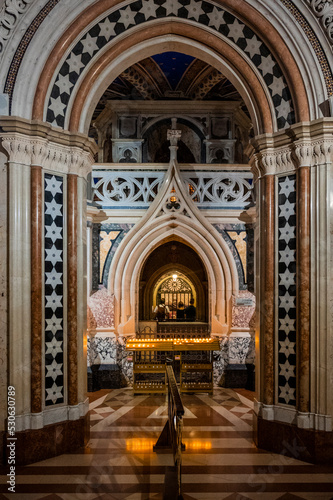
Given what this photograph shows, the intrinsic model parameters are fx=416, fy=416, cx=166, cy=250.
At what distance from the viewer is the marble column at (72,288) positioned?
17.0 ft

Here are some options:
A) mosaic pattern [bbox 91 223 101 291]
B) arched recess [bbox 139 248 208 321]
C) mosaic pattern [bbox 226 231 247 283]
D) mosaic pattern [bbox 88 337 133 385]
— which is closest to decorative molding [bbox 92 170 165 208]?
mosaic pattern [bbox 91 223 101 291]

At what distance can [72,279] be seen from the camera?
5223 mm

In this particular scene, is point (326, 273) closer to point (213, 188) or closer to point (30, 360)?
point (30, 360)

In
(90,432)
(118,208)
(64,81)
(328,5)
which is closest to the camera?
(328,5)

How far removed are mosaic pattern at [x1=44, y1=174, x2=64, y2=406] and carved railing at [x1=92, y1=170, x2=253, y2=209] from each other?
3.40m

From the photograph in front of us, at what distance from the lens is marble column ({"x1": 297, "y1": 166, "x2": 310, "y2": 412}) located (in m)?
4.89

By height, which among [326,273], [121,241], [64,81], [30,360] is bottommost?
[30,360]

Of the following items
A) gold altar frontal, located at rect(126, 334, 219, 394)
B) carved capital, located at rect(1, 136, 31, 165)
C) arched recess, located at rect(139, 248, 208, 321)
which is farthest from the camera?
arched recess, located at rect(139, 248, 208, 321)

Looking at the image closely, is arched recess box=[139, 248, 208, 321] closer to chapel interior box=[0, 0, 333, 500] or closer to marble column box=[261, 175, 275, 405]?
chapel interior box=[0, 0, 333, 500]

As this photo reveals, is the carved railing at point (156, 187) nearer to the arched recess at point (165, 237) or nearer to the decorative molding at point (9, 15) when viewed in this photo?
the arched recess at point (165, 237)

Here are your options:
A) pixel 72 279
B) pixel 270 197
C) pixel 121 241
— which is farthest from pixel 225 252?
pixel 72 279

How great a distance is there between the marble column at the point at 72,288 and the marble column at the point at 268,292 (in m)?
2.37

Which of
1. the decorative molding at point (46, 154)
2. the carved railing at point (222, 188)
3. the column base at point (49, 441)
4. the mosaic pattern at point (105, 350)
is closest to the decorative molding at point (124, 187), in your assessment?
the carved railing at point (222, 188)

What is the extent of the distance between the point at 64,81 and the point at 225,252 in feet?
15.9
